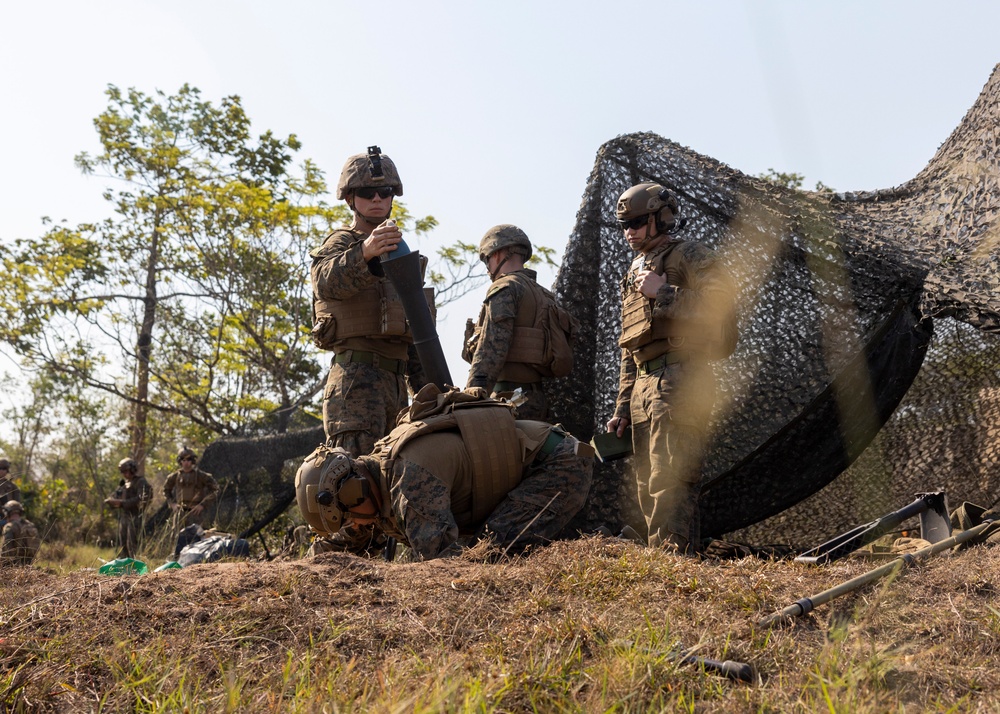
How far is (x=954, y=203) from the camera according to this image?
5277 mm

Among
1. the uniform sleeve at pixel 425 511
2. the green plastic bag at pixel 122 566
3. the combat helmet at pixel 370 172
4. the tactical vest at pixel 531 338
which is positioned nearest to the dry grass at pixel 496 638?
the uniform sleeve at pixel 425 511

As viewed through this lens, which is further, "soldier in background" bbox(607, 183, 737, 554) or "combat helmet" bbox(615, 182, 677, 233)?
"combat helmet" bbox(615, 182, 677, 233)

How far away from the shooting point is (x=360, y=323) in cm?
480

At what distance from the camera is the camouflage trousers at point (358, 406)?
4727 millimetres

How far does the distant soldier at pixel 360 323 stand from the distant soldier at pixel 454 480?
2.29 feet

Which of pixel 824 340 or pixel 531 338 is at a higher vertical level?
pixel 531 338

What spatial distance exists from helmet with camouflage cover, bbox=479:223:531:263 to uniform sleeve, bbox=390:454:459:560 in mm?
2086

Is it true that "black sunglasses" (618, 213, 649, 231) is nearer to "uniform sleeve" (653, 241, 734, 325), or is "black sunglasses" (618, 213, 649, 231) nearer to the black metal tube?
"uniform sleeve" (653, 241, 734, 325)

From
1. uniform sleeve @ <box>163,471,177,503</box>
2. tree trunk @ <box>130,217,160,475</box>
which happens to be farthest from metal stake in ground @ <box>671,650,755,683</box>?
tree trunk @ <box>130,217,160,475</box>

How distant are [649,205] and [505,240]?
111 centimetres

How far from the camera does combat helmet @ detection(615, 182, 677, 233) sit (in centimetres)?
464

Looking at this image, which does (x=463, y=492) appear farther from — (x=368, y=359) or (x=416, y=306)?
(x=368, y=359)

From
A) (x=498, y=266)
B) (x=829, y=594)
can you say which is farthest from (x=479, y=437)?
(x=498, y=266)

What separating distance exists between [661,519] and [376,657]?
2.28 meters
